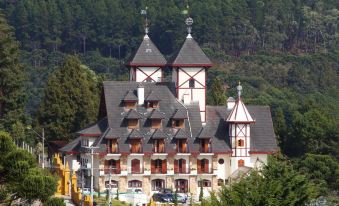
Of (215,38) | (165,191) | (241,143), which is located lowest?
(165,191)

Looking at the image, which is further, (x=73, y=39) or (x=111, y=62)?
(x=73, y=39)

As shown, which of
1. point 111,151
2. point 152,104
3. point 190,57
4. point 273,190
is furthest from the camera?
point 190,57

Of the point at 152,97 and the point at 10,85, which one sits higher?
the point at 10,85

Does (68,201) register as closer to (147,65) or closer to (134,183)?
(134,183)

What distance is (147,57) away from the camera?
84812 mm

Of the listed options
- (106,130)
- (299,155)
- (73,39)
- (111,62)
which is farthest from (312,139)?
(73,39)

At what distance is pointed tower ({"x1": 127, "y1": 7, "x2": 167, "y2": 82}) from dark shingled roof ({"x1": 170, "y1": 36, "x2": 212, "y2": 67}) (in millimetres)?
1455

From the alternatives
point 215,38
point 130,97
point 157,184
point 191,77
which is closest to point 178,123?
point 130,97

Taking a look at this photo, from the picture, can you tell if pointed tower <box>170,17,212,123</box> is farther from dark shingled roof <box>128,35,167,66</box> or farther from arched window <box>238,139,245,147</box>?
arched window <box>238,139,245,147</box>

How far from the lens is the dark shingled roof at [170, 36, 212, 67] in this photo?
82.4m

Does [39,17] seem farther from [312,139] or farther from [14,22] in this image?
[312,139]

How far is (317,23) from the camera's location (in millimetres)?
170750

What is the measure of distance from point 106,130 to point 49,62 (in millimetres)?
79700

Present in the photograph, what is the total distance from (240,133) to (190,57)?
549 centimetres
